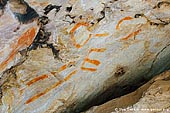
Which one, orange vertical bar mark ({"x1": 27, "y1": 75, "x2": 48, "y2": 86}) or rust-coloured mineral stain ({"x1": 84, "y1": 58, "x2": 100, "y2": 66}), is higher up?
orange vertical bar mark ({"x1": 27, "y1": 75, "x2": 48, "y2": 86})

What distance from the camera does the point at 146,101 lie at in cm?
144

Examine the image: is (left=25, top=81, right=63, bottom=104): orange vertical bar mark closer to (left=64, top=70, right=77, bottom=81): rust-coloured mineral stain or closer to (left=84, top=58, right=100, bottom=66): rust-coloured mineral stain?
(left=64, top=70, right=77, bottom=81): rust-coloured mineral stain

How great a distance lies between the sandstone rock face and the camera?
4.68ft

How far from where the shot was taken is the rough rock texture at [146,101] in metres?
1.42

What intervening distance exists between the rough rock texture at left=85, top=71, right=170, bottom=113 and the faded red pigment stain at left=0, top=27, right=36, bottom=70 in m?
0.40

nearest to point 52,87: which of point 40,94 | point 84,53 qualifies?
point 40,94

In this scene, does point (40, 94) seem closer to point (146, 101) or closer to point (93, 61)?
point (93, 61)

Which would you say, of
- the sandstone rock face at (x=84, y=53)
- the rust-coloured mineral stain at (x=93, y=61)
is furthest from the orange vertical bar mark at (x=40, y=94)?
the rust-coloured mineral stain at (x=93, y=61)

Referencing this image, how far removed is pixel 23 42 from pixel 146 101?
0.48 m

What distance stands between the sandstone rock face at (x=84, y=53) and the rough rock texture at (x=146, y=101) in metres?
0.12

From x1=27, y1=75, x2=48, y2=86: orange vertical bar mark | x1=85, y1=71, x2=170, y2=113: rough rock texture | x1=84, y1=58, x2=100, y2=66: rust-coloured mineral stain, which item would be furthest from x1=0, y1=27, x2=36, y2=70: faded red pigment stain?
x1=85, y1=71, x2=170, y2=113: rough rock texture

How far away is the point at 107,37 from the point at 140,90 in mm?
258

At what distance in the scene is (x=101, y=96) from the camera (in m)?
1.72

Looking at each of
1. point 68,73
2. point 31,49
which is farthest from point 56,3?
point 68,73
